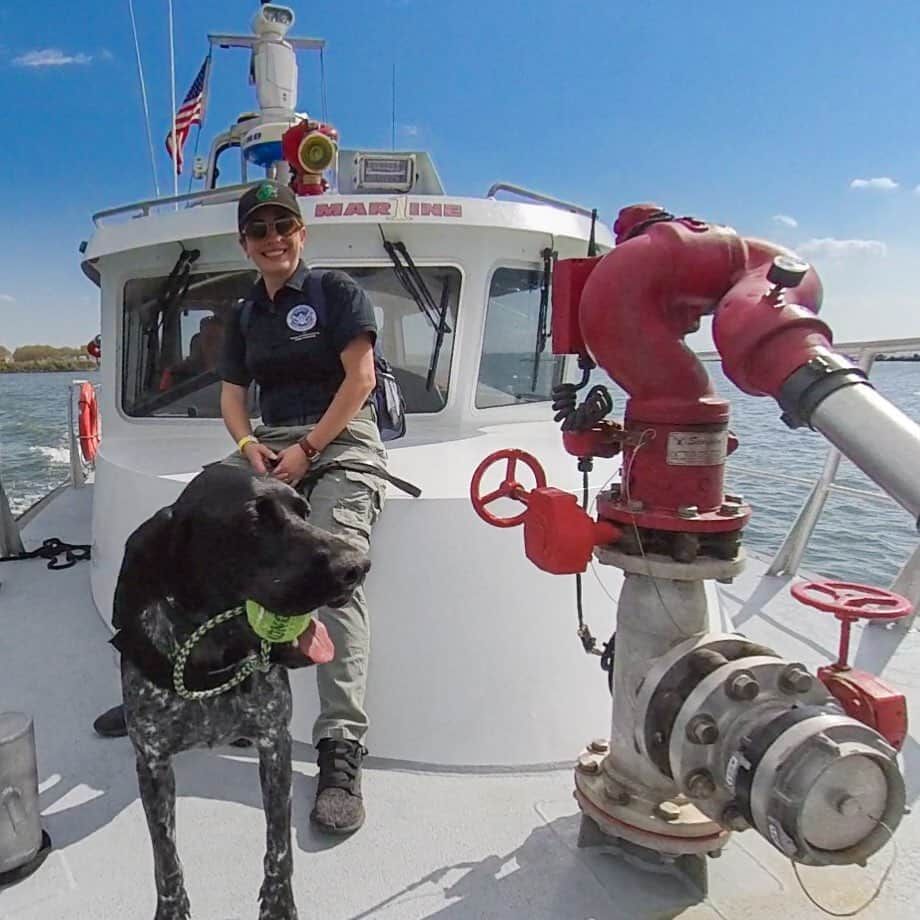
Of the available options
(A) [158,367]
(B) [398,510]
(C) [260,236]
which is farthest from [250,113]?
(B) [398,510]

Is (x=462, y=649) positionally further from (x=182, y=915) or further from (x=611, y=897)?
(x=182, y=915)

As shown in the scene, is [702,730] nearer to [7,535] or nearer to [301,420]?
[301,420]

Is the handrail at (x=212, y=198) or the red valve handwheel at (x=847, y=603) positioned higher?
the handrail at (x=212, y=198)

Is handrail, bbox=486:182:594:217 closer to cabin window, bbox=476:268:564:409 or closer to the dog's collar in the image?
cabin window, bbox=476:268:564:409

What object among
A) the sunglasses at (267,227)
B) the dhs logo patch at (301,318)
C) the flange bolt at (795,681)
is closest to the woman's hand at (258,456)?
the dhs logo patch at (301,318)

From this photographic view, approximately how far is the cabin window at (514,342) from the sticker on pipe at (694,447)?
2.29m

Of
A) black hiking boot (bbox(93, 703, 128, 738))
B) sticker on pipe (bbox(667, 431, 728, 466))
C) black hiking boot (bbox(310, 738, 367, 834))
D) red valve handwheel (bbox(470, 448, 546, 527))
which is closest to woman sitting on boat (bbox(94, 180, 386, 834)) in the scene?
black hiking boot (bbox(310, 738, 367, 834))

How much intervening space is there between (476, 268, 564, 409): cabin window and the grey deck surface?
2.04 m

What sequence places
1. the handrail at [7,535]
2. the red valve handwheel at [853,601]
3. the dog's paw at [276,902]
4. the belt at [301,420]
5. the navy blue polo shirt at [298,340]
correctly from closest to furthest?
1. the red valve handwheel at [853,601]
2. the dog's paw at [276,902]
3. the navy blue polo shirt at [298,340]
4. the belt at [301,420]
5. the handrail at [7,535]

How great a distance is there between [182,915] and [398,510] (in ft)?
4.11

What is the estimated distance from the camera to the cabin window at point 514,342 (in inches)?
151

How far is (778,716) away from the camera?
4.69 feet

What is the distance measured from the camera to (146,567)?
1.61 metres

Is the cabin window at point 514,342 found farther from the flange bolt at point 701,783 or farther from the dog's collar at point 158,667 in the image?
A: the flange bolt at point 701,783
